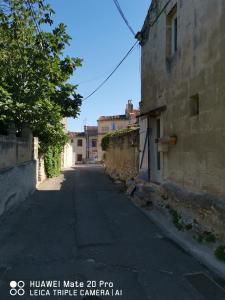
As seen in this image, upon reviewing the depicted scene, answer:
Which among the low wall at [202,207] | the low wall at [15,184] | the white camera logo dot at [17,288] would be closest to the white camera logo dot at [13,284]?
the white camera logo dot at [17,288]

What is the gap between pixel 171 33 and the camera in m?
10.6

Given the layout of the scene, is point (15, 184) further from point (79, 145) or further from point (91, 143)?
point (79, 145)

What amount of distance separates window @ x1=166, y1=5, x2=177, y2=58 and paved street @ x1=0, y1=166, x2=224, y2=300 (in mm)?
4875

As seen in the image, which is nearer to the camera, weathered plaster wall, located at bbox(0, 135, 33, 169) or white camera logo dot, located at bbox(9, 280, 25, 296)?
white camera logo dot, located at bbox(9, 280, 25, 296)

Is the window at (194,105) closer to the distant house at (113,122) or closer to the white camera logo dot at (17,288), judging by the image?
the white camera logo dot at (17,288)

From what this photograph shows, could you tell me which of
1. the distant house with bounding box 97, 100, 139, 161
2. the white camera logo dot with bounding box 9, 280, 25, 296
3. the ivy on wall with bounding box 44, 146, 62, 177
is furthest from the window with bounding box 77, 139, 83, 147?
the white camera logo dot with bounding box 9, 280, 25, 296

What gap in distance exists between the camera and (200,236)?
7.21 metres

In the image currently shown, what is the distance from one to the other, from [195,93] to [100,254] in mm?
4077

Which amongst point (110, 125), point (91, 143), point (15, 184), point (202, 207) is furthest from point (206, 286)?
point (91, 143)

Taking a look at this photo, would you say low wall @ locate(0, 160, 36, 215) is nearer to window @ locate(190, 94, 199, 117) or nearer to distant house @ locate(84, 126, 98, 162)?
window @ locate(190, 94, 199, 117)

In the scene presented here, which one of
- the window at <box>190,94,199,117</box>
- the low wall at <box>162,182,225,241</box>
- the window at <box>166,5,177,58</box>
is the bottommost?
the low wall at <box>162,182,225,241</box>

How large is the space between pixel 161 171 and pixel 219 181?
4417 millimetres

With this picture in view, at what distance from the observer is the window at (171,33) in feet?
33.8

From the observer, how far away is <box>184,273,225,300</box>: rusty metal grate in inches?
192
